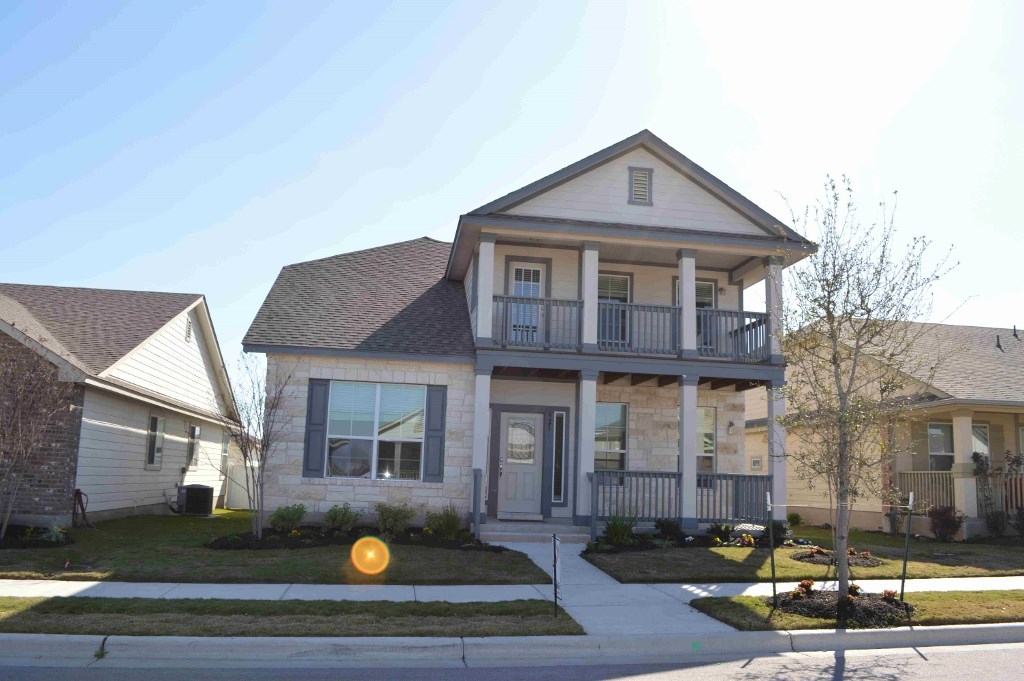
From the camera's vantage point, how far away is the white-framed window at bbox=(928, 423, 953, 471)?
1928cm

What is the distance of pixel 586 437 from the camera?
599 inches

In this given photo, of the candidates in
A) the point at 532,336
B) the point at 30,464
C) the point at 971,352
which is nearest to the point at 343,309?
the point at 532,336

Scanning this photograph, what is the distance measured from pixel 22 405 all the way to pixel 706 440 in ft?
41.2

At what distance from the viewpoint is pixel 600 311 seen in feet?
54.0

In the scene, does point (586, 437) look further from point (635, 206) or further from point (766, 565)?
point (635, 206)

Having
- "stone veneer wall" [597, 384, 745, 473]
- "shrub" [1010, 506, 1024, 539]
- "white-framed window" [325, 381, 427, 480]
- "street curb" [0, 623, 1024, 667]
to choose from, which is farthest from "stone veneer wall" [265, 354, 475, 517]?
"shrub" [1010, 506, 1024, 539]

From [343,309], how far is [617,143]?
6.33 meters

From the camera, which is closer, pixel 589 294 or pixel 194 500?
pixel 589 294

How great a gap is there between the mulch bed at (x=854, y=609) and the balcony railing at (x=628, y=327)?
686cm

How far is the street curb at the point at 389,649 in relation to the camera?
709 cm

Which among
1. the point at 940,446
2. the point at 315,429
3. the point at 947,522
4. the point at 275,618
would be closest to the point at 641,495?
the point at 315,429

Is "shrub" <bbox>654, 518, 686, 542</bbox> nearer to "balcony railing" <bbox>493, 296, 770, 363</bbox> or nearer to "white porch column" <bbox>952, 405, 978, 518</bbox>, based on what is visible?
"balcony railing" <bbox>493, 296, 770, 363</bbox>

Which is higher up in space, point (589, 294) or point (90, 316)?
point (589, 294)

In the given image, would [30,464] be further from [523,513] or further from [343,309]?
[523,513]
